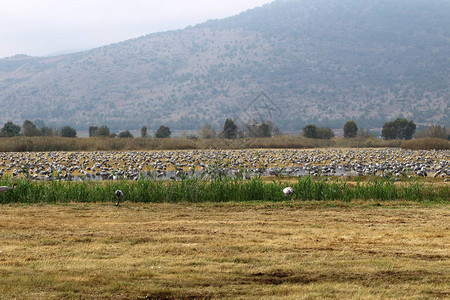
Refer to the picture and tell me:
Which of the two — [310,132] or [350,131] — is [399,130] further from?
[310,132]

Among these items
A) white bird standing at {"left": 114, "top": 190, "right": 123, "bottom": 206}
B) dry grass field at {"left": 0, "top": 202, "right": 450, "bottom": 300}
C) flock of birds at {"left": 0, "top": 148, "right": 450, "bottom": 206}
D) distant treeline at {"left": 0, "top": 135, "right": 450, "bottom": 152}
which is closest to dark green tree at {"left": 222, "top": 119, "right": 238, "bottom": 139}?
distant treeline at {"left": 0, "top": 135, "right": 450, "bottom": 152}

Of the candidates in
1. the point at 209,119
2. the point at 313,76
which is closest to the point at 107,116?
the point at 209,119

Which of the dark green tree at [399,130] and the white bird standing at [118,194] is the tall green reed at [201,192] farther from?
the dark green tree at [399,130]

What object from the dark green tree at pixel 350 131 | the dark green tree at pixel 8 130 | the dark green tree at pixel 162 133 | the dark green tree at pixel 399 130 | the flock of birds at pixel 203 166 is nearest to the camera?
the flock of birds at pixel 203 166

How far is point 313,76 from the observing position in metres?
184

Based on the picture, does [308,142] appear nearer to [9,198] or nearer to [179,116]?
[9,198]

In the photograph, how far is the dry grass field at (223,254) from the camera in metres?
7.16

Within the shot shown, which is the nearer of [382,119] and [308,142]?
[308,142]

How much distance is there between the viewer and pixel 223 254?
8992 millimetres

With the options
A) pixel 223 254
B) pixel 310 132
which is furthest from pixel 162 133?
pixel 223 254

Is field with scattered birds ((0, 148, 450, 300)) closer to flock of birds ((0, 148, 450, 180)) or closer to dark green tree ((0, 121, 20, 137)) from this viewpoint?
flock of birds ((0, 148, 450, 180))

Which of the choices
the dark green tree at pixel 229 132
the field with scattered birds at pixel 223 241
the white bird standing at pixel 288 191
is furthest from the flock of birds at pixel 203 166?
the dark green tree at pixel 229 132

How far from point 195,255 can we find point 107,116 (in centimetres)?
16628

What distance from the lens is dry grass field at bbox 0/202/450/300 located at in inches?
282
